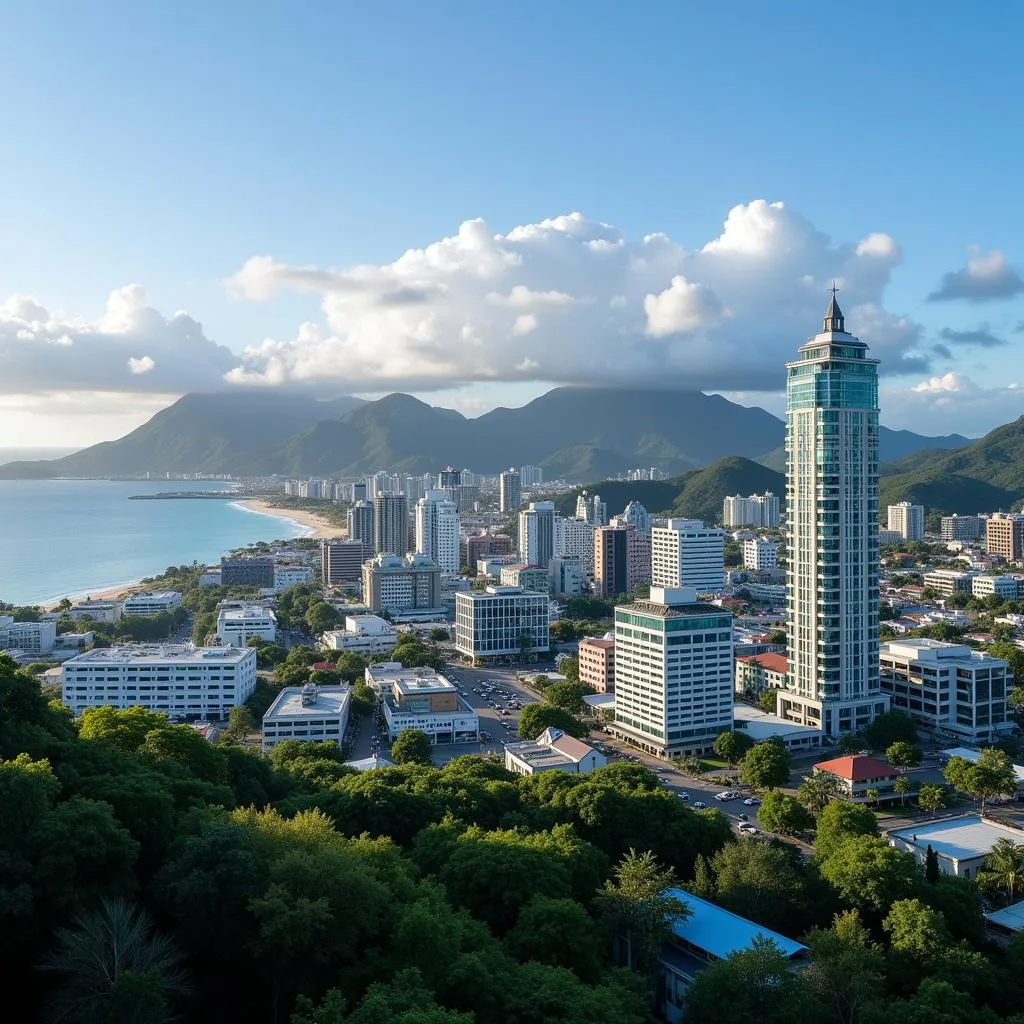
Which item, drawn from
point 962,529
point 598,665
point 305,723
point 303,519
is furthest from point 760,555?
point 303,519

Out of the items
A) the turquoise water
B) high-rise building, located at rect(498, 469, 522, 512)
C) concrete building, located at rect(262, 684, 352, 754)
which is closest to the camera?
concrete building, located at rect(262, 684, 352, 754)

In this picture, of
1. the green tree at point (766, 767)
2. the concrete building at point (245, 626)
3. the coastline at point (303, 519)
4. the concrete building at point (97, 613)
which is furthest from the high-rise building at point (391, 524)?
the green tree at point (766, 767)

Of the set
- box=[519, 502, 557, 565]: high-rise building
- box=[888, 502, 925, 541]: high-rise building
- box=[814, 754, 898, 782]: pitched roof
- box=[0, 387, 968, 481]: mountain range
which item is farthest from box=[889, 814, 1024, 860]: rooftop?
box=[0, 387, 968, 481]: mountain range

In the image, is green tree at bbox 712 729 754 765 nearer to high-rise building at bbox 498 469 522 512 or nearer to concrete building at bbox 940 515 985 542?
concrete building at bbox 940 515 985 542

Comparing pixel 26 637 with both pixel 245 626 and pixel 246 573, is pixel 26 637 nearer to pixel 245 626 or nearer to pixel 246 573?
pixel 245 626

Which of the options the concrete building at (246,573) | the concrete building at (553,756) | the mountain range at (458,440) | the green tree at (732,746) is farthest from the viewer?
the mountain range at (458,440)

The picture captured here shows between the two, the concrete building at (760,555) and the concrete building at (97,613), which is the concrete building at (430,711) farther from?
the concrete building at (760,555)
